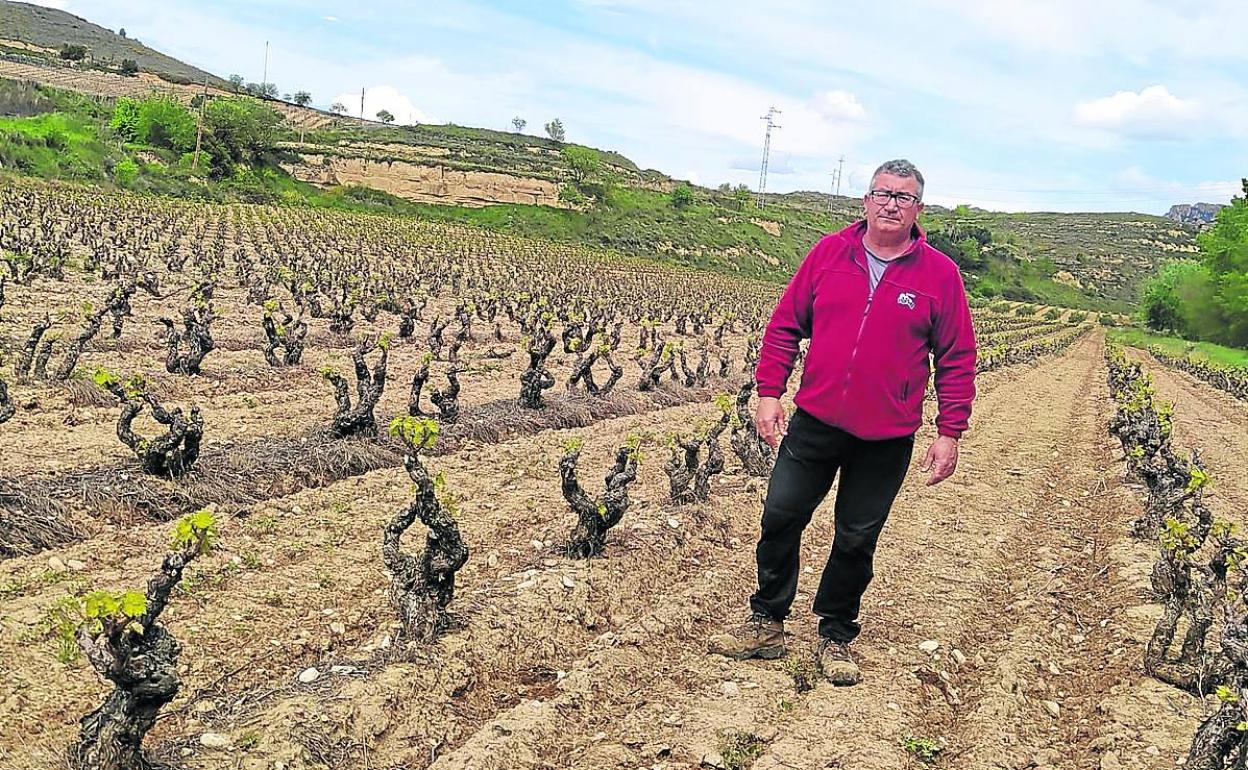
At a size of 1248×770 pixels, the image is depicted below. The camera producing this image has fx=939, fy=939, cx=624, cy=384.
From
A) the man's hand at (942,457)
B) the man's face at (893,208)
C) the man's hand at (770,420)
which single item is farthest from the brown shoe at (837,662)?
the man's face at (893,208)

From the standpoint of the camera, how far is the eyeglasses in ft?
14.7

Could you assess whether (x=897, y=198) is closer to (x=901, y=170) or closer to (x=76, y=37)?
(x=901, y=170)

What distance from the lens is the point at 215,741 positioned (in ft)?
13.3

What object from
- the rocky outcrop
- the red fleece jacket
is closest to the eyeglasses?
the red fleece jacket

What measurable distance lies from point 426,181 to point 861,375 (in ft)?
206

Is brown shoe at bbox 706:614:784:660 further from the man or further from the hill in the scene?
the hill

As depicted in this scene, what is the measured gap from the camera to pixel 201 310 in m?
12.6

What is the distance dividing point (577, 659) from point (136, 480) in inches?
159

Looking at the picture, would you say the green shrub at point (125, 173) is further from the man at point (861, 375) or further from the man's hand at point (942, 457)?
the man's hand at point (942, 457)

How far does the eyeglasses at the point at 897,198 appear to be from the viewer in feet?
14.7

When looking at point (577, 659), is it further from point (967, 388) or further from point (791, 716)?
point (967, 388)

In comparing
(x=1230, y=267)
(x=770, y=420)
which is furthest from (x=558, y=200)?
(x=770, y=420)

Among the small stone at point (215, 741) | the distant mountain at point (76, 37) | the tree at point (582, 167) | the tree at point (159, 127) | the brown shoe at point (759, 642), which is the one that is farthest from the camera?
the distant mountain at point (76, 37)

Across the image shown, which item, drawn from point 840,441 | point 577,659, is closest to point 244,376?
point 577,659
